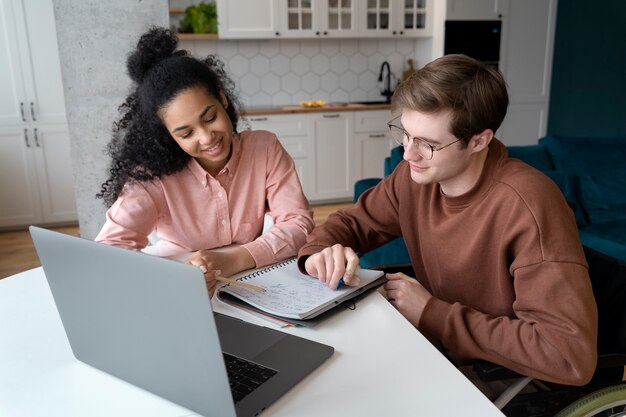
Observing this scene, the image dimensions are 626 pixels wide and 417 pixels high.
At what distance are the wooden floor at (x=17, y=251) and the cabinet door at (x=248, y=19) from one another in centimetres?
167

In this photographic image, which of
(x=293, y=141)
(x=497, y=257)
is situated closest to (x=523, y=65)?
(x=293, y=141)

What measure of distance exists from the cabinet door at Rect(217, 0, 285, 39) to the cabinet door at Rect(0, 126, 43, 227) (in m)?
1.83

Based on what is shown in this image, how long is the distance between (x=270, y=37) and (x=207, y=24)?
56 centimetres

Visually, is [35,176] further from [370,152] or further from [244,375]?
[244,375]

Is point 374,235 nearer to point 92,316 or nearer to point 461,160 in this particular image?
point 461,160

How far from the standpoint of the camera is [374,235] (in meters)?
1.45

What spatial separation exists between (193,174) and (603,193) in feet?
8.09

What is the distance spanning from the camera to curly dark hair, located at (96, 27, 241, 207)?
1.40 meters

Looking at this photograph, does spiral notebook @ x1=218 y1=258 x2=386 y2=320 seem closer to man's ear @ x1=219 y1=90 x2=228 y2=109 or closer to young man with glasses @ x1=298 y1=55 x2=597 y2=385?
young man with glasses @ x1=298 y1=55 x2=597 y2=385

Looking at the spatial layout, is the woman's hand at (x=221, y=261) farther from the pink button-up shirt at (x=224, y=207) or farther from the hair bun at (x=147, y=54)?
the hair bun at (x=147, y=54)

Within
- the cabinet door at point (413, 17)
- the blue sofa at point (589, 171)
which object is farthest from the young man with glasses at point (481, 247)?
the cabinet door at point (413, 17)

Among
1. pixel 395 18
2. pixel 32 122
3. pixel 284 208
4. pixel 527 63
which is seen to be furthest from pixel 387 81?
pixel 284 208

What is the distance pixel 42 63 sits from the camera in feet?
13.4

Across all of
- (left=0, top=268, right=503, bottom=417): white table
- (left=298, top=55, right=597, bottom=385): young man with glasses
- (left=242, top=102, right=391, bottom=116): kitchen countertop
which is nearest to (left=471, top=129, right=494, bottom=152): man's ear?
(left=298, top=55, right=597, bottom=385): young man with glasses
